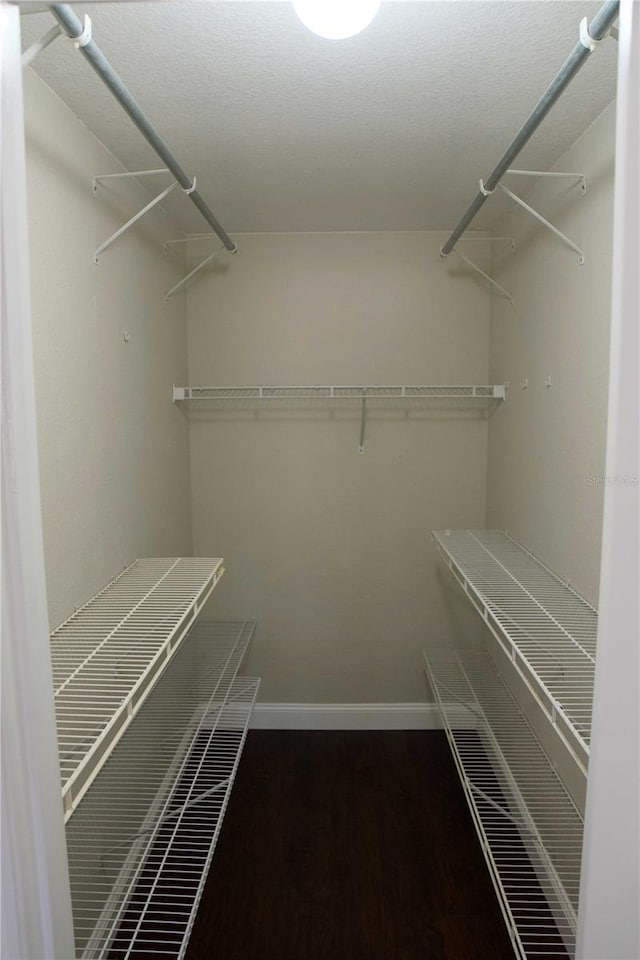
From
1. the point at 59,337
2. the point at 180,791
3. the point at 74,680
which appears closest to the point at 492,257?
the point at 59,337

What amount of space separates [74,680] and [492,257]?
2320mm

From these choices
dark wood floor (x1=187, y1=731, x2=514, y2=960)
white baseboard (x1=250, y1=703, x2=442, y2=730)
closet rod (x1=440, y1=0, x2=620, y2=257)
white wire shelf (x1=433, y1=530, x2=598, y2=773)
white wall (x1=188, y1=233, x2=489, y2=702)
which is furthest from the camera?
white baseboard (x1=250, y1=703, x2=442, y2=730)

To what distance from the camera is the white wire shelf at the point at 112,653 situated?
101cm

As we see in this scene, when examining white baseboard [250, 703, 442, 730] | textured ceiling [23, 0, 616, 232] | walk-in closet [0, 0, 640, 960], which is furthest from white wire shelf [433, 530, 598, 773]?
textured ceiling [23, 0, 616, 232]

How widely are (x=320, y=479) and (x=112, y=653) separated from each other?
5.01 ft

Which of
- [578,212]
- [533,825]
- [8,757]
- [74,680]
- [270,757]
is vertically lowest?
[270,757]

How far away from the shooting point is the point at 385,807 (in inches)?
85.5

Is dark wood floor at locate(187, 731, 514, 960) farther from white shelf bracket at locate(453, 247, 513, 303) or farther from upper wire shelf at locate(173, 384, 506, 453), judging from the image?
white shelf bracket at locate(453, 247, 513, 303)

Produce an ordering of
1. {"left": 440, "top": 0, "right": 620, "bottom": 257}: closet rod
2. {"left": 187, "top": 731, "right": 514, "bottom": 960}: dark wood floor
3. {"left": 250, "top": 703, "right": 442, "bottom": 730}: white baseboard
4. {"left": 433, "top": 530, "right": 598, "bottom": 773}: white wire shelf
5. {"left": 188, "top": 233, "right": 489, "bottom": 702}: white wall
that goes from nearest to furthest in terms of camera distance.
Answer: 1. {"left": 440, "top": 0, "right": 620, "bottom": 257}: closet rod
2. {"left": 433, "top": 530, "right": 598, "bottom": 773}: white wire shelf
3. {"left": 187, "top": 731, "right": 514, "bottom": 960}: dark wood floor
4. {"left": 188, "top": 233, "right": 489, "bottom": 702}: white wall
5. {"left": 250, "top": 703, "right": 442, "bottom": 730}: white baseboard

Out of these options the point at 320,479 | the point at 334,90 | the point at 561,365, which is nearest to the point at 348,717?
the point at 320,479

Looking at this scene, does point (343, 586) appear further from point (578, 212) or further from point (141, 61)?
point (141, 61)

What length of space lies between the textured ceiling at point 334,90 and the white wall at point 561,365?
0.20 meters

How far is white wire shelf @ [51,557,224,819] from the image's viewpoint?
101 centimetres

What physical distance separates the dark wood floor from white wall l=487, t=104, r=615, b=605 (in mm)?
1041
